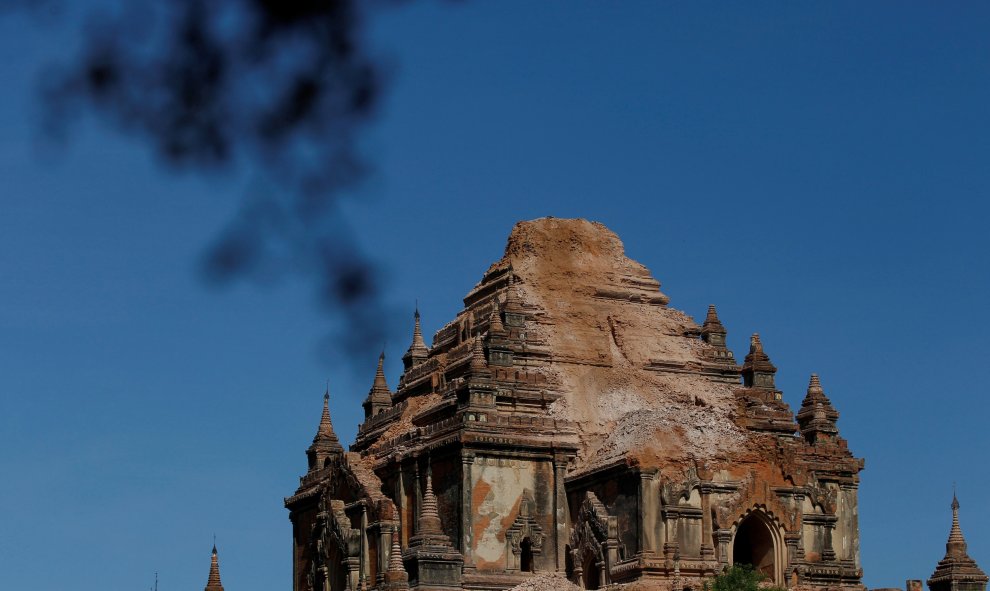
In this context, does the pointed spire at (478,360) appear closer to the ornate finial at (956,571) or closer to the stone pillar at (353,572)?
the stone pillar at (353,572)

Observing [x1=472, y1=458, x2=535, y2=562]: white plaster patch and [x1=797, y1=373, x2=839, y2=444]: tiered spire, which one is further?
[x1=797, y1=373, x2=839, y2=444]: tiered spire

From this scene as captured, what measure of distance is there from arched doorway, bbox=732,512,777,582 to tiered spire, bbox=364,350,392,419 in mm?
16650

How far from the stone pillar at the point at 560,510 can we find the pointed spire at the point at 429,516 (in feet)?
11.8

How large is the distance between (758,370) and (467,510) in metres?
13.0

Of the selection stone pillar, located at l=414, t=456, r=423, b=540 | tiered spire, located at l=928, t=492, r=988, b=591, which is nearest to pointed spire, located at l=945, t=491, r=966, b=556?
tiered spire, located at l=928, t=492, r=988, b=591

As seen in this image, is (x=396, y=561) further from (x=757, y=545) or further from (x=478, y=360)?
(x=757, y=545)

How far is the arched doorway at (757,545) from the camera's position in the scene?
217 ft

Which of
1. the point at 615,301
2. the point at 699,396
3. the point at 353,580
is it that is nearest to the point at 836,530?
the point at 699,396

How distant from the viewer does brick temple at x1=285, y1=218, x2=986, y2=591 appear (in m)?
65.2

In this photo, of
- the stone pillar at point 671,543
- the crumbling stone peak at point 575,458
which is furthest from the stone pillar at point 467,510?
the stone pillar at point 671,543

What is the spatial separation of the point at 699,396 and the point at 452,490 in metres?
9.09

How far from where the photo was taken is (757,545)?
6681 centimetres

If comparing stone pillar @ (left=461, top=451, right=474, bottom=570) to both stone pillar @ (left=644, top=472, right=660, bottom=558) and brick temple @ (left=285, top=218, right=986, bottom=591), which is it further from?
stone pillar @ (left=644, top=472, right=660, bottom=558)

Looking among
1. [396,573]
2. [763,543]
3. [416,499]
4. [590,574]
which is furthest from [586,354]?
[396,573]
